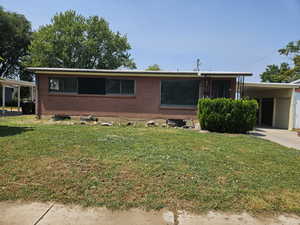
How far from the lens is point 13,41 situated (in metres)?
25.7

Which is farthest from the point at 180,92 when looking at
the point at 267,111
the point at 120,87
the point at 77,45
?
the point at 77,45

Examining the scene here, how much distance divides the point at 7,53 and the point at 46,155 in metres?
29.9

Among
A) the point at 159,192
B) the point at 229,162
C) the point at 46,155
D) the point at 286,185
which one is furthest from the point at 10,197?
the point at 286,185

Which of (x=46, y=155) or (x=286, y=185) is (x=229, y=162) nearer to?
(x=286, y=185)

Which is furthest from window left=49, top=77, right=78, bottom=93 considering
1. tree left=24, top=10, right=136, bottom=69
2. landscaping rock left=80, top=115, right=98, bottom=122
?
tree left=24, top=10, right=136, bottom=69

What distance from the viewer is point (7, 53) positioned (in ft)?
86.3

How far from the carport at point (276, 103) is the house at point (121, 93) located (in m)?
3.57

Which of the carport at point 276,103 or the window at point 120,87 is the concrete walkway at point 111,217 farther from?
the carport at point 276,103

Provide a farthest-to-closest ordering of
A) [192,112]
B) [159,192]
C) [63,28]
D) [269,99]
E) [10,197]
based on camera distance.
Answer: [63,28]
[269,99]
[192,112]
[159,192]
[10,197]

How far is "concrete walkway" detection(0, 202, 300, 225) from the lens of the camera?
2221 millimetres

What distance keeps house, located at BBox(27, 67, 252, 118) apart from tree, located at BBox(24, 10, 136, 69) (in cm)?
1662

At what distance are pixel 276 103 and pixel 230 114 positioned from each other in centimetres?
698

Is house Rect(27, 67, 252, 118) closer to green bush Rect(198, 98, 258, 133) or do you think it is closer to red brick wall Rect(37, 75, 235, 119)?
red brick wall Rect(37, 75, 235, 119)

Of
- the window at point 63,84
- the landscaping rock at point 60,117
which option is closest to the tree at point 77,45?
the window at point 63,84
